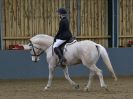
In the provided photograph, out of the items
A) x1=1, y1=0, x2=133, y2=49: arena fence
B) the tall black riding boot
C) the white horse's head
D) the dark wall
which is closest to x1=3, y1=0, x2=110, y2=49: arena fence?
x1=1, y1=0, x2=133, y2=49: arena fence

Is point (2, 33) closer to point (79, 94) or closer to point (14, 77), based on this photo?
point (14, 77)

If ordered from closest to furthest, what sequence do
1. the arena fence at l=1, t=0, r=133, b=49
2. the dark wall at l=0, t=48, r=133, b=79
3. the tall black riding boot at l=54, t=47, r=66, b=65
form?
1. the tall black riding boot at l=54, t=47, r=66, b=65
2. the dark wall at l=0, t=48, r=133, b=79
3. the arena fence at l=1, t=0, r=133, b=49

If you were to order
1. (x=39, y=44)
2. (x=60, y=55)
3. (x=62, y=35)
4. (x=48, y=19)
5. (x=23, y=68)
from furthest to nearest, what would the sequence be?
(x=48, y=19) < (x=23, y=68) < (x=39, y=44) < (x=62, y=35) < (x=60, y=55)

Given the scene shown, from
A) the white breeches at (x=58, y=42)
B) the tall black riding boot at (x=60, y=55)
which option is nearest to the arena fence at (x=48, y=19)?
the white breeches at (x=58, y=42)

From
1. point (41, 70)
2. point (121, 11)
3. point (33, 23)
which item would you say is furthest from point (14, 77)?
point (121, 11)

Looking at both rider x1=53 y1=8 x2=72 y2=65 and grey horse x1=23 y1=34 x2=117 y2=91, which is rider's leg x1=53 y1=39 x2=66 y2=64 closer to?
rider x1=53 y1=8 x2=72 y2=65

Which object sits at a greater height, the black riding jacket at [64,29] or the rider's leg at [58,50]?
the black riding jacket at [64,29]

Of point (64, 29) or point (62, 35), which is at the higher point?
point (64, 29)

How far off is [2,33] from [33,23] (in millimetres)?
1448

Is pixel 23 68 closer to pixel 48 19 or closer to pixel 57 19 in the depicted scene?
pixel 48 19

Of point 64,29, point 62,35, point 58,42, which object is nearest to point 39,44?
point 58,42

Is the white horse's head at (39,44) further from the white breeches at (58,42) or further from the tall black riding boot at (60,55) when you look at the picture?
the tall black riding boot at (60,55)

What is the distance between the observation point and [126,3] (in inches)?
925

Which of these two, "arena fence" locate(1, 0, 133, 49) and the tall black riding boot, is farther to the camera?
"arena fence" locate(1, 0, 133, 49)
